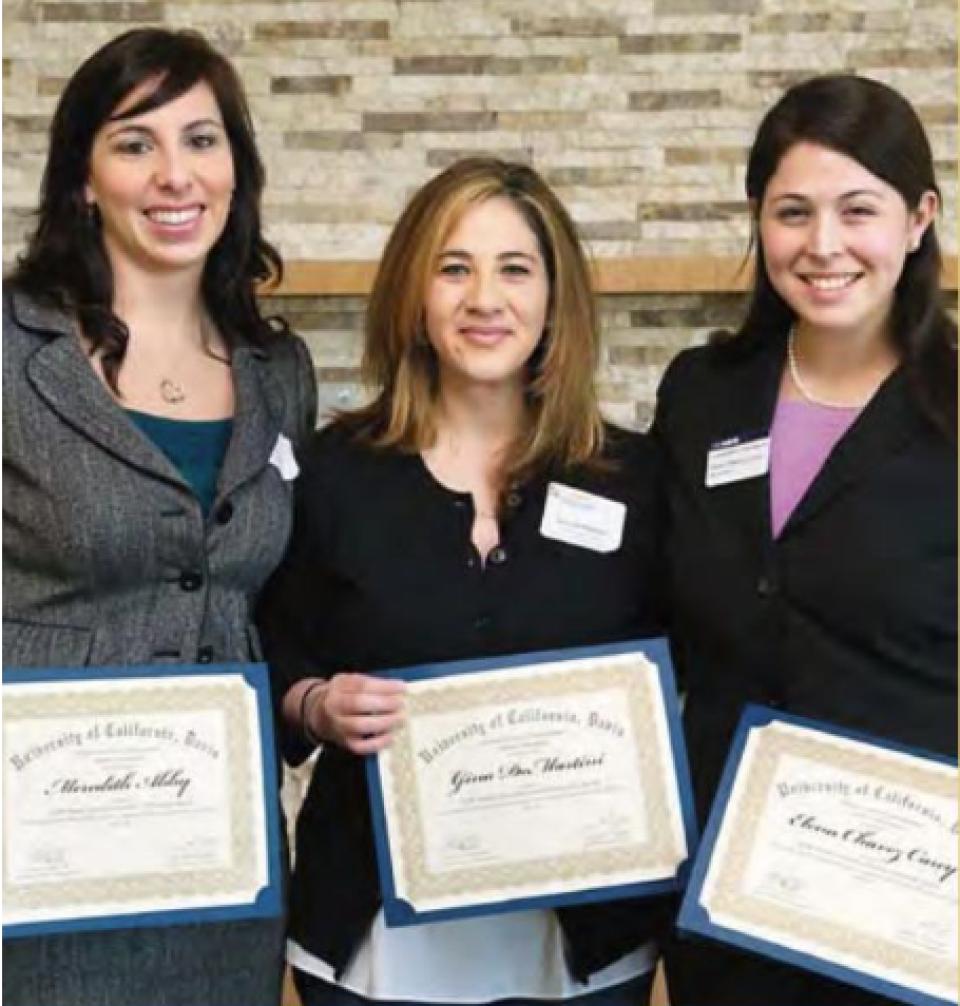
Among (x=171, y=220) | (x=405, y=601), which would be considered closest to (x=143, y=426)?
(x=171, y=220)

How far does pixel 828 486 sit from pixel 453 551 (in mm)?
389

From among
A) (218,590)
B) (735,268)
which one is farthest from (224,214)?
(735,268)

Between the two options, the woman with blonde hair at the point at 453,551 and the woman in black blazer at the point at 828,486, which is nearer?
the woman in black blazer at the point at 828,486

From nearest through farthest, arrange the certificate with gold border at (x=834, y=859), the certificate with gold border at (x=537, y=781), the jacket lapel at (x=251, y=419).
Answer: the certificate with gold border at (x=834, y=859)
the certificate with gold border at (x=537, y=781)
the jacket lapel at (x=251, y=419)

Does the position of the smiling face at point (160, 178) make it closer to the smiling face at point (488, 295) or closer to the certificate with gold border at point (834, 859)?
the smiling face at point (488, 295)

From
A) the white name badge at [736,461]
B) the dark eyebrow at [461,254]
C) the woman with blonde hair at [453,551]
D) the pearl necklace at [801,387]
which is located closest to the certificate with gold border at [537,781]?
the woman with blonde hair at [453,551]

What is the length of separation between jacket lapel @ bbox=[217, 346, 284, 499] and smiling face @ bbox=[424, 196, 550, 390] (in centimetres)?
20

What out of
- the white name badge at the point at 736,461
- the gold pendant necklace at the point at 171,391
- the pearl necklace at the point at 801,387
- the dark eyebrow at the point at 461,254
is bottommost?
the white name badge at the point at 736,461

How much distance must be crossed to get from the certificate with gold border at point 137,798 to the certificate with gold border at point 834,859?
44 centimetres

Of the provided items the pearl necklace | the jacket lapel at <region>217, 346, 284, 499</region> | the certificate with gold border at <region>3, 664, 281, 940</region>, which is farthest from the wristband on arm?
the pearl necklace

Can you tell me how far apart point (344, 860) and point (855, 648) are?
57 centimetres

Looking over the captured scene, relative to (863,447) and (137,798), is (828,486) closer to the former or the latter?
(863,447)

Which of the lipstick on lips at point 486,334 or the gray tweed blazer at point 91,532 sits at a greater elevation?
the lipstick on lips at point 486,334

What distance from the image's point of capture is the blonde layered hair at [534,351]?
163 centimetres
